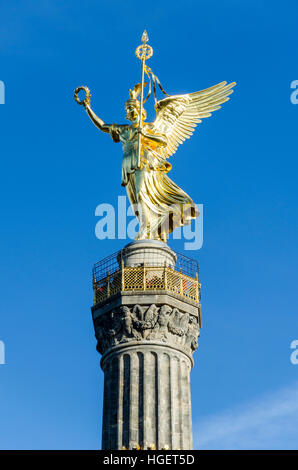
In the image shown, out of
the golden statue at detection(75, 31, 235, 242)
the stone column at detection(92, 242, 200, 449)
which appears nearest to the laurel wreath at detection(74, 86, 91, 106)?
the golden statue at detection(75, 31, 235, 242)

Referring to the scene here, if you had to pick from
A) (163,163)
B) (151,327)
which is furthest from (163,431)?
(163,163)

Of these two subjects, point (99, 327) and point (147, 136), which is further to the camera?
point (147, 136)

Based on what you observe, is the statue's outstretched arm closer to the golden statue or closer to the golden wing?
the golden statue

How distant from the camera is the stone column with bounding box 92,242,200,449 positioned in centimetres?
3672

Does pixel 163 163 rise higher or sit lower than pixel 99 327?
higher

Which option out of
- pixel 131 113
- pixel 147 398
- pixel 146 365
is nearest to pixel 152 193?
pixel 131 113

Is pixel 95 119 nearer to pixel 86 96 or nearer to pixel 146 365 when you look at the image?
pixel 86 96

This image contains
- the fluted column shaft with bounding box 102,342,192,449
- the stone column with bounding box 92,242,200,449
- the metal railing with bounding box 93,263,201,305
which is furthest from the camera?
the metal railing with bounding box 93,263,201,305

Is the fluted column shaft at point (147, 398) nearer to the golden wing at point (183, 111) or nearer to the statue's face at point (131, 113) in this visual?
the golden wing at point (183, 111)

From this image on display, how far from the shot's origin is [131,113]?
43.9m

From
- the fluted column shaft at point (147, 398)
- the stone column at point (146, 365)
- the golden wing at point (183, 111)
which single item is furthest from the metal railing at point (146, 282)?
the golden wing at point (183, 111)
